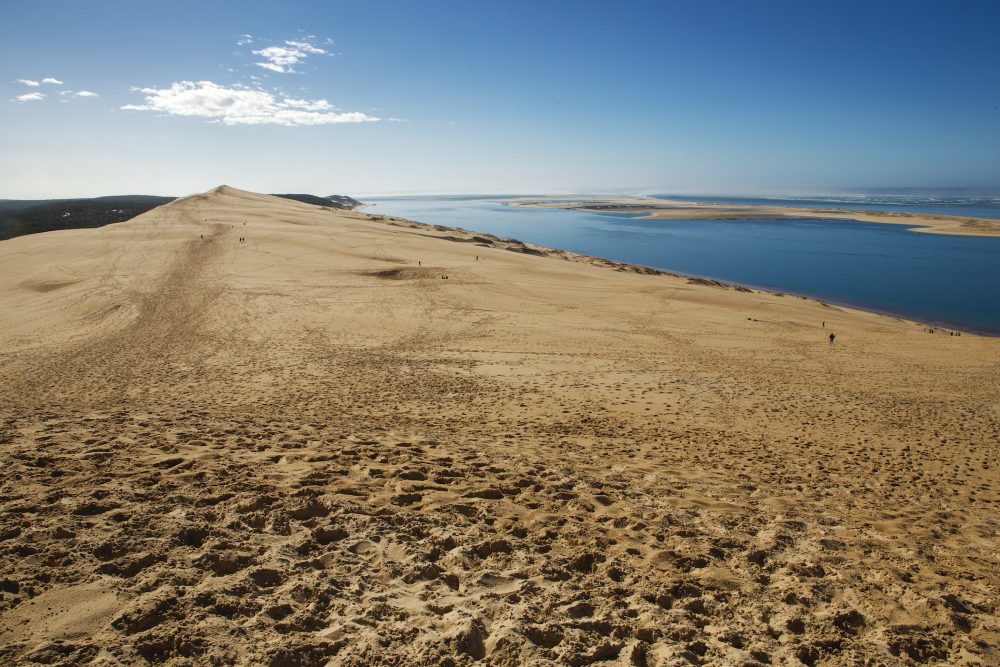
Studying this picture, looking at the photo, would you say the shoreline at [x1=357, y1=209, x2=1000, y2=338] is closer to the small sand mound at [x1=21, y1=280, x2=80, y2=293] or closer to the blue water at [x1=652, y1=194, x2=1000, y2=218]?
the small sand mound at [x1=21, y1=280, x2=80, y2=293]

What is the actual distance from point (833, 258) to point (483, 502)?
4921 centimetres

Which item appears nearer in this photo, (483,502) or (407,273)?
(483,502)

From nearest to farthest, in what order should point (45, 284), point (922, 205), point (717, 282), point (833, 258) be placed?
point (45, 284), point (717, 282), point (833, 258), point (922, 205)

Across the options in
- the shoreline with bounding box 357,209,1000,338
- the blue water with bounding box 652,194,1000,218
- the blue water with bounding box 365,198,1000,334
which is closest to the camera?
the shoreline with bounding box 357,209,1000,338

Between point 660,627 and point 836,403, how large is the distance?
395 inches

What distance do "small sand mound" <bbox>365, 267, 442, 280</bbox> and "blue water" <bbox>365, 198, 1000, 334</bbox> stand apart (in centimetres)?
2153

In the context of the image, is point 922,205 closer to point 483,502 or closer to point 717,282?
point 717,282

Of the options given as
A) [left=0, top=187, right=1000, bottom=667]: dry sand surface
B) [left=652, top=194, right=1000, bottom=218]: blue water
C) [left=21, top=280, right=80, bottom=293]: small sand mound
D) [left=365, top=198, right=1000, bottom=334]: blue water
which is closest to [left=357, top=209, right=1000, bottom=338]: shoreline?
[left=365, top=198, right=1000, bottom=334]: blue water

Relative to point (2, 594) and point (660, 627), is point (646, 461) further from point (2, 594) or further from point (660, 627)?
point (2, 594)

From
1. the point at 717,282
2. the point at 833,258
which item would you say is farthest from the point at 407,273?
the point at 833,258

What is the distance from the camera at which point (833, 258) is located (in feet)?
146

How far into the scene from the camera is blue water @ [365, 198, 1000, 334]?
96.5 feet

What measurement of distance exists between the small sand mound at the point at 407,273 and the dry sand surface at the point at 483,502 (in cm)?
971

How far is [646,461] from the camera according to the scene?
758 centimetres
